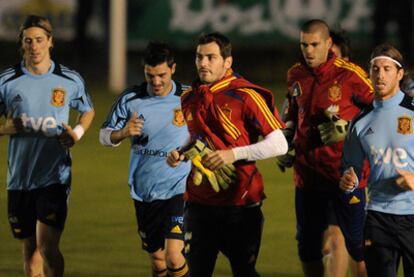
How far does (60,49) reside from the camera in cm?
3309

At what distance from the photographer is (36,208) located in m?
9.50

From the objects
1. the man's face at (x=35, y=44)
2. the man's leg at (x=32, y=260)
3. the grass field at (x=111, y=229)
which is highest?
the man's face at (x=35, y=44)

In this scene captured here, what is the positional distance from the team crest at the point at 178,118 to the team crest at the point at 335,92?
1.11 meters

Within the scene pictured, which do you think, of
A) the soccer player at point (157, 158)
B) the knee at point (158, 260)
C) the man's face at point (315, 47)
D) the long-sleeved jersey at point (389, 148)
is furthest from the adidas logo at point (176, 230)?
the long-sleeved jersey at point (389, 148)

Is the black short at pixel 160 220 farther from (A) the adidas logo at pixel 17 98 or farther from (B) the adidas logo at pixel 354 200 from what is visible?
(B) the adidas logo at pixel 354 200

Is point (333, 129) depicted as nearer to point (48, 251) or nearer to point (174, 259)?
point (174, 259)

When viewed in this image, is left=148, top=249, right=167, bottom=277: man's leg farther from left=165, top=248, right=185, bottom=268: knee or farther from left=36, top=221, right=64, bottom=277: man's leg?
left=36, top=221, right=64, bottom=277: man's leg

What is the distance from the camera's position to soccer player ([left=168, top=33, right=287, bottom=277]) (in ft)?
27.0

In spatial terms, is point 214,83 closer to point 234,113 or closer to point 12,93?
point 234,113

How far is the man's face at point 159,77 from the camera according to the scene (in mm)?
9242

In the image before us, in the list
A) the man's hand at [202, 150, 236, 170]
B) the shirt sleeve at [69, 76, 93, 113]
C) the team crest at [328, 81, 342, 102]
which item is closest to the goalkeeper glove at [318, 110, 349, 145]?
the team crest at [328, 81, 342, 102]

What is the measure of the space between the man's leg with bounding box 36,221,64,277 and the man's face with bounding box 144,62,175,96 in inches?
50.1

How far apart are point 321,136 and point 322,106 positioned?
23 centimetres

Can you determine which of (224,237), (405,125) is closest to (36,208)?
(224,237)
